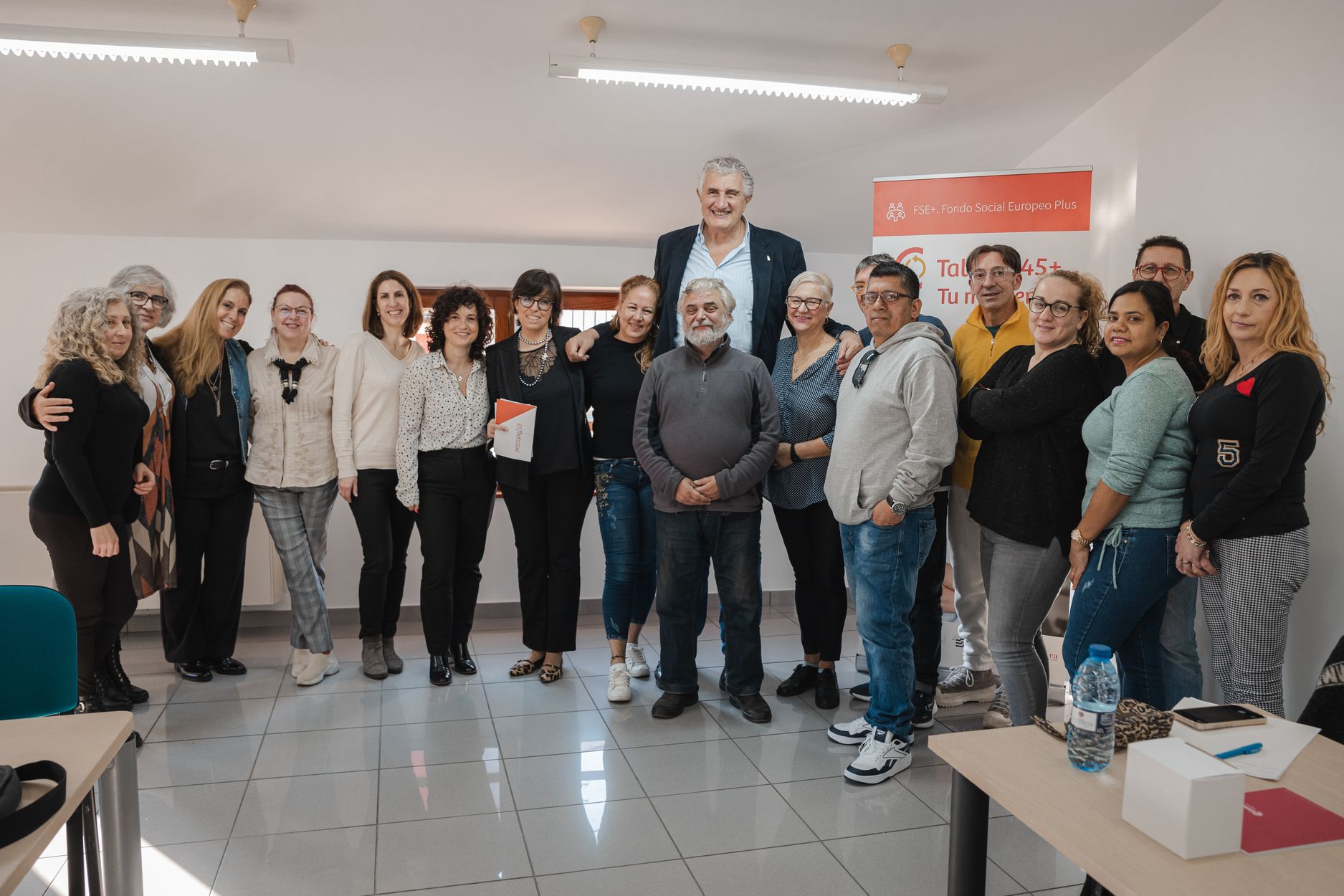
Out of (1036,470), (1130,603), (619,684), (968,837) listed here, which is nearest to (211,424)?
(619,684)

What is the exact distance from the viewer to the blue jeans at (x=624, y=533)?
367 centimetres

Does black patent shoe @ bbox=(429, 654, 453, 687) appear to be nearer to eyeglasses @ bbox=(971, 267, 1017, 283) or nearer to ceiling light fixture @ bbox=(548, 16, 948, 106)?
ceiling light fixture @ bbox=(548, 16, 948, 106)

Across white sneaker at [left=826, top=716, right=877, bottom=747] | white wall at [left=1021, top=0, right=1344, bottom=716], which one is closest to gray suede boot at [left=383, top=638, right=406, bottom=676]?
white sneaker at [left=826, top=716, right=877, bottom=747]

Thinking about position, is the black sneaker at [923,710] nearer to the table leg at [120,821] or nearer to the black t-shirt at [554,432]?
the black t-shirt at [554,432]

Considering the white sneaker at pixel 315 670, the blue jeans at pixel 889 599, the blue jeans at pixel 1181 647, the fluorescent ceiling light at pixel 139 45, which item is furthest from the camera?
the white sneaker at pixel 315 670

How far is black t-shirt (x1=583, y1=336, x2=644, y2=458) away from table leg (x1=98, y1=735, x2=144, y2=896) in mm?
2205

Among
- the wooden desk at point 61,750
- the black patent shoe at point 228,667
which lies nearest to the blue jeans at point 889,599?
the wooden desk at point 61,750

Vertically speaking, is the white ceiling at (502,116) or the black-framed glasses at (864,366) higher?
the white ceiling at (502,116)

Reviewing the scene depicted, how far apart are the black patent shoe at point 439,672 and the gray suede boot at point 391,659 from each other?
0.55 ft

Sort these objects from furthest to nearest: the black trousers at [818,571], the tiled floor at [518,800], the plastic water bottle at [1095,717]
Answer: the black trousers at [818,571]
the tiled floor at [518,800]
the plastic water bottle at [1095,717]

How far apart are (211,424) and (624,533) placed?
1.77 m

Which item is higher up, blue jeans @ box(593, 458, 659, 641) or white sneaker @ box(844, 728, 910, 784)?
blue jeans @ box(593, 458, 659, 641)

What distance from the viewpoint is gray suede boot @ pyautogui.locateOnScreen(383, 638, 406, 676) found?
4016mm

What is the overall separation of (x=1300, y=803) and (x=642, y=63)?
10.3 ft
